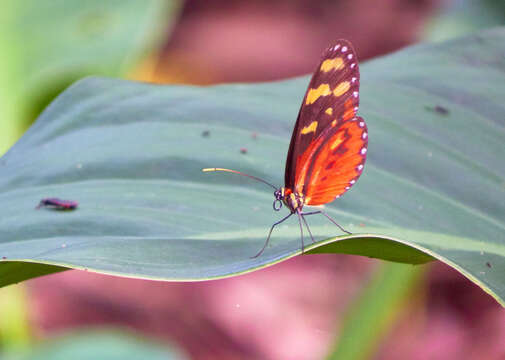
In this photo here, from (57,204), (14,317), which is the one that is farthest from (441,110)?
(14,317)

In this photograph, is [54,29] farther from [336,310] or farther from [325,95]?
[336,310]

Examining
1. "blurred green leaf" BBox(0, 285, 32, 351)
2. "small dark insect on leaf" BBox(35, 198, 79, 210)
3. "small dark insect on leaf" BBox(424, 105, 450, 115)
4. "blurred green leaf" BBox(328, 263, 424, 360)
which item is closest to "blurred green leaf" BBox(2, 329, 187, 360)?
"blurred green leaf" BBox(0, 285, 32, 351)

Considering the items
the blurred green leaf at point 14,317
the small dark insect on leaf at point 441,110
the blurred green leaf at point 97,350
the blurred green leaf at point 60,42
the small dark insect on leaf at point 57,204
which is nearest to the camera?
the small dark insect on leaf at point 57,204

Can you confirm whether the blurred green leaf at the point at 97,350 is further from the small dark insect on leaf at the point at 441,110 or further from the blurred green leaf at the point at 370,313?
the small dark insect on leaf at the point at 441,110

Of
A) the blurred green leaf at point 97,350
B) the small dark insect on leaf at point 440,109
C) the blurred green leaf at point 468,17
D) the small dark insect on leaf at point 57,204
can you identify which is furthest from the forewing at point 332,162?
the blurred green leaf at point 468,17

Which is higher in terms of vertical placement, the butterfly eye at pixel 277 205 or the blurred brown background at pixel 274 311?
the butterfly eye at pixel 277 205

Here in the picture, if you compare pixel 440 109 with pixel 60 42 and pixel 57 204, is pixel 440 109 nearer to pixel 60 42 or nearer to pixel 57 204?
pixel 57 204
